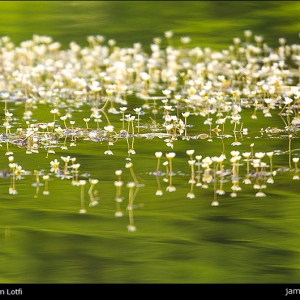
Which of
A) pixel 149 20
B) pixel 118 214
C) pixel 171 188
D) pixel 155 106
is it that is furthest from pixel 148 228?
pixel 149 20

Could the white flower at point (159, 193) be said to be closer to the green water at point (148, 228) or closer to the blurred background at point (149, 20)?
the green water at point (148, 228)

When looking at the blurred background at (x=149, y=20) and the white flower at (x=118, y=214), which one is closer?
the white flower at (x=118, y=214)

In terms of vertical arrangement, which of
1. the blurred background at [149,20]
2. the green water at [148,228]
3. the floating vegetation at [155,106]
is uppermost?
the blurred background at [149,20]

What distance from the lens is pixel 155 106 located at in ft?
29.5

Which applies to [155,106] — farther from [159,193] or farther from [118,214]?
[118,214]

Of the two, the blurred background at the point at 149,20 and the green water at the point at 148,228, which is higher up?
the blurred background at the point at 149,20

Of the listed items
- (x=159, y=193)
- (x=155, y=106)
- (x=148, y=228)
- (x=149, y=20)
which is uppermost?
(x=149, y=20)

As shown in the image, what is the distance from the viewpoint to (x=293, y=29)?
13812 millimetres

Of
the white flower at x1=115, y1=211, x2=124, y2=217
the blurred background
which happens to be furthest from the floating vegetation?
the blurred background

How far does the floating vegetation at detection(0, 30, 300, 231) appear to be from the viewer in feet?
19.9

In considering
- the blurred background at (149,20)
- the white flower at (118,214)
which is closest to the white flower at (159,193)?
the white flower at (118,214)

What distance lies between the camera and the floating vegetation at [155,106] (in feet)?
19.9

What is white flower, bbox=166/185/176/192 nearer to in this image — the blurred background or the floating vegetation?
the floating vegetation
